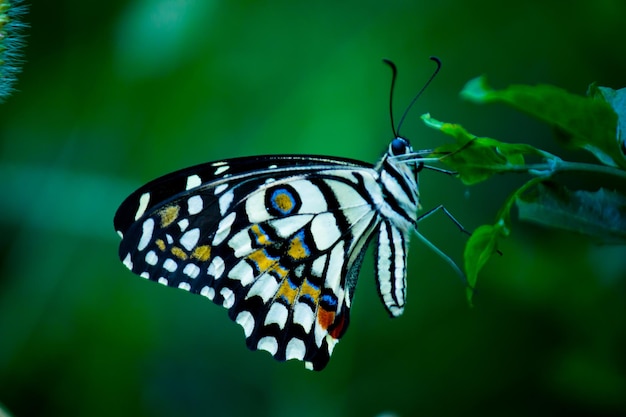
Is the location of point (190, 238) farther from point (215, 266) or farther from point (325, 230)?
point (325, 230)

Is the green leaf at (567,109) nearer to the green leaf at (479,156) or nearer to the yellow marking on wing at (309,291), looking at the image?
the green leaf at (479,156)

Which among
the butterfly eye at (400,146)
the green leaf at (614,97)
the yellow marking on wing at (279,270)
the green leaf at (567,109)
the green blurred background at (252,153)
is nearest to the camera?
the green leaf at (567,109)

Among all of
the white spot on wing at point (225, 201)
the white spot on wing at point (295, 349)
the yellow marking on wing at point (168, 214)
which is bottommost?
the white spot on wing at point (295, 349)

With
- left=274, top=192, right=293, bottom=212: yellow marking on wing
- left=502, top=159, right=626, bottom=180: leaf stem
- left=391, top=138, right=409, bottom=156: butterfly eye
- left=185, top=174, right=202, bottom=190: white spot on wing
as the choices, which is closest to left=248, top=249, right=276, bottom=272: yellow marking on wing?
left=274, top=192, right=293, bottom=212: yellow marking on wing

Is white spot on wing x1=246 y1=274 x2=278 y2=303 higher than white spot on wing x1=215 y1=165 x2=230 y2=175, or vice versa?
white spot on wing x1=215 y1=165 x2=230 y2=175

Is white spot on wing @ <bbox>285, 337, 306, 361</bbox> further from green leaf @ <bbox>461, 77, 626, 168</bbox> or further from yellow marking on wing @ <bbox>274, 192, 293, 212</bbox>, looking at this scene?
green leaf @ <bbox>461, 77, 626, 168</bbox>

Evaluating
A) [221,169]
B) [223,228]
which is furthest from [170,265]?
[221,169]

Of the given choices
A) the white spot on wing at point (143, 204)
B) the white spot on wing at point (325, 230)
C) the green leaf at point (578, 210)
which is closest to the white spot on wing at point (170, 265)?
the white spot on wing at point (143, 204)
